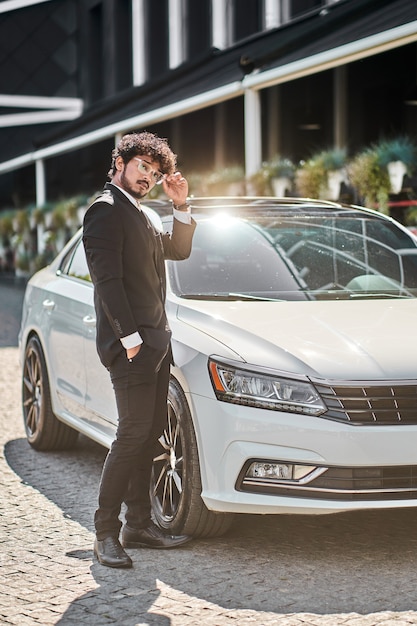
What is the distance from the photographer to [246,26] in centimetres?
2527

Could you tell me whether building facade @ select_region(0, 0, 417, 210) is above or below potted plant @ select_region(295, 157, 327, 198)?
above

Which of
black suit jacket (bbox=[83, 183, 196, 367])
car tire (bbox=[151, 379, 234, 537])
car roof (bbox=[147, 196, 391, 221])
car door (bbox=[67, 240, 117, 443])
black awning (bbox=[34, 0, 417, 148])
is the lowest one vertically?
car tire (bbox=[151, 379, 234, 537])

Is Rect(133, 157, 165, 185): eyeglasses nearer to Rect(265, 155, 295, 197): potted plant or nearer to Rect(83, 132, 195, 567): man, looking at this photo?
Rect(83, 132, 195, 567): man

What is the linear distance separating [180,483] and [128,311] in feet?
3.04

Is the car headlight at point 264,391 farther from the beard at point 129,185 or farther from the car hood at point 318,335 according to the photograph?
the beard at point 129,185

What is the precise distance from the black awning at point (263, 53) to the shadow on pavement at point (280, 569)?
7.73 meters

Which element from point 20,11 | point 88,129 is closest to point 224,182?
point 88,129

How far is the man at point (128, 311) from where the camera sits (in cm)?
500

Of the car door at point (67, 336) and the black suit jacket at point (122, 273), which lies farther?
the car door at point (67, 336)

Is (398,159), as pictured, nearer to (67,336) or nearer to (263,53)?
(263,53)

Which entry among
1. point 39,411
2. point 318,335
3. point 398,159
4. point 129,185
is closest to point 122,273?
point 129,185

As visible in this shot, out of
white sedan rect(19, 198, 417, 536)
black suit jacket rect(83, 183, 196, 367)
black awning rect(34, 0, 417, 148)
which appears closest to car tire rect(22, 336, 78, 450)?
white sedan rect(19, 198, 417, 536)

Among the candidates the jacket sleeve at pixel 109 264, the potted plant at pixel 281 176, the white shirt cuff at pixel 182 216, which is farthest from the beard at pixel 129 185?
the potted plant at pixel 281 176

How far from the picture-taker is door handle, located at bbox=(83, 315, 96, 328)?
6523mm
